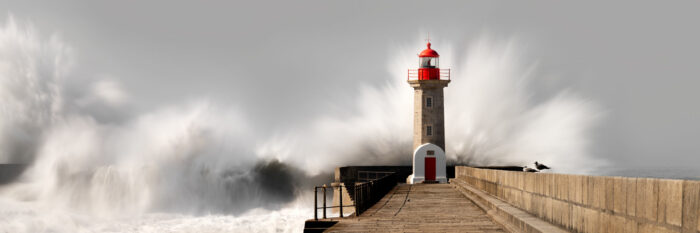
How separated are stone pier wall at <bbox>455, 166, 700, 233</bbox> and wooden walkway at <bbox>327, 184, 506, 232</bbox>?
1.30 metres

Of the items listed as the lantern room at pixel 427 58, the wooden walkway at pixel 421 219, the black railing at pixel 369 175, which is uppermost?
the lantern room at pixel 427 58

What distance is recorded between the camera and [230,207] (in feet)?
215

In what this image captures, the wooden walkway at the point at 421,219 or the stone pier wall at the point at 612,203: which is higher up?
the stone pier wall at the point at 612,203

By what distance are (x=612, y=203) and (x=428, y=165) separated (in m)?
→ 31.5

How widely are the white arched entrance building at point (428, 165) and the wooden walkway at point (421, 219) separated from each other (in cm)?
1759

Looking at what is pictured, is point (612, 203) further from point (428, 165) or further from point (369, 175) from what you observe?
point (369, 175)

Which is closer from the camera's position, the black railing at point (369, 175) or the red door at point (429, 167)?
the red door at point (429, 167)

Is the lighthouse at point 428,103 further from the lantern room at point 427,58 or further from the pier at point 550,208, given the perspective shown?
the pier at point 550,208

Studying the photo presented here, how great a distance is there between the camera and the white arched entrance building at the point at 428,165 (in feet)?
126

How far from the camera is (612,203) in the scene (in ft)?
23.3

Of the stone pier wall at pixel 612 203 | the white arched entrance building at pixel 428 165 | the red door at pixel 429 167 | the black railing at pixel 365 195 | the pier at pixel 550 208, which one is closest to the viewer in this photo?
the stone pier wall at pixel 612 203

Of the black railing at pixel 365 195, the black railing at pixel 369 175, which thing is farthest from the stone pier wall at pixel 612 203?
the black railing at pixel 369 175

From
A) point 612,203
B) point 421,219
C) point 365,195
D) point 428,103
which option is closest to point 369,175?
point 428,103

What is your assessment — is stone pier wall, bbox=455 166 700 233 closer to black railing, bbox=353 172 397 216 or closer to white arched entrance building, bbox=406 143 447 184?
black railing, bbox=353 172 397 216
